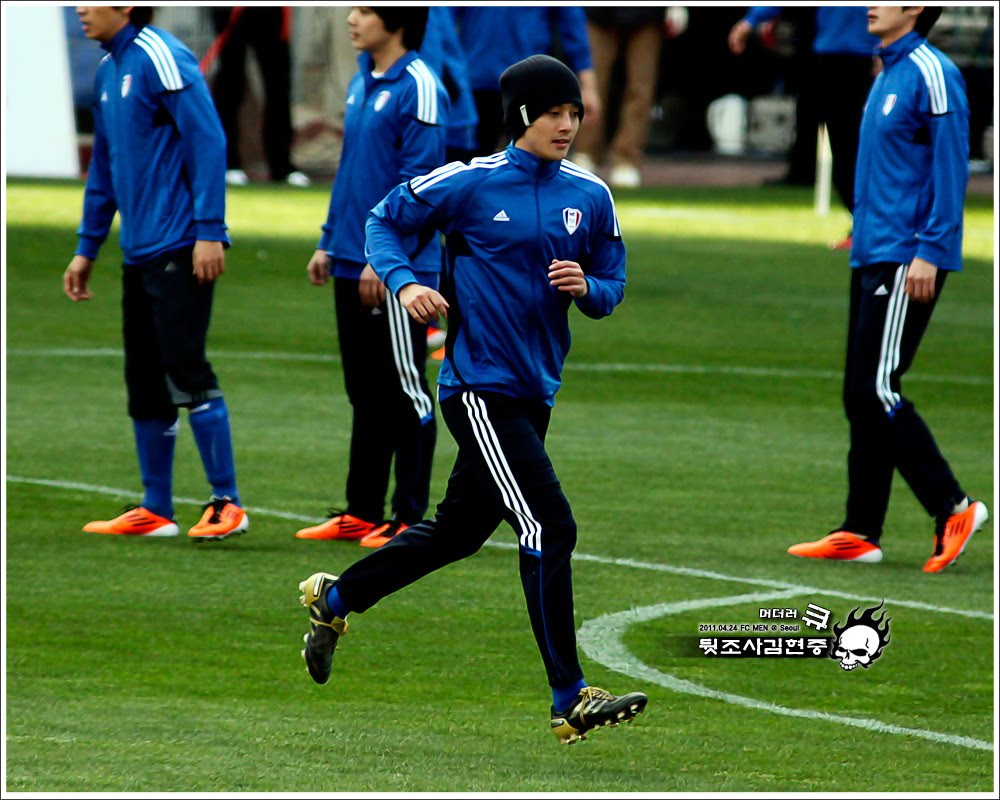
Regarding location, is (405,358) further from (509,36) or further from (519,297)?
(509,36)

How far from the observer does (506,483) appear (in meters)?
6.41

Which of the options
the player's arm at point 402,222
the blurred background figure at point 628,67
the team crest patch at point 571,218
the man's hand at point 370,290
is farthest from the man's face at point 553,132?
the blurred background figure at point 628,67

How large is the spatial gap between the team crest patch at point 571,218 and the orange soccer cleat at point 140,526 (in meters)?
3.65

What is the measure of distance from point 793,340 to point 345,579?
995 cm

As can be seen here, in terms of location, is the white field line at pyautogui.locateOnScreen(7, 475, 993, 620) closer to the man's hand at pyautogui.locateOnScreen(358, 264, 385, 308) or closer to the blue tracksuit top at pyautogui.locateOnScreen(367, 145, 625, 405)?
the man's hand at pyautogui.locateOnScreen(358, 264, 385, 308)

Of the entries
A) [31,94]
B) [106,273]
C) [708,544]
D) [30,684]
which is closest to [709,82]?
[31,94]

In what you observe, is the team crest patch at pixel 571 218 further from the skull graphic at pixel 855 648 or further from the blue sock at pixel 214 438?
the blue sock at pixel 214 438

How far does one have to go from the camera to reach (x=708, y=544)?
31.9ft

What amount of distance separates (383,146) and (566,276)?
9.90 feet

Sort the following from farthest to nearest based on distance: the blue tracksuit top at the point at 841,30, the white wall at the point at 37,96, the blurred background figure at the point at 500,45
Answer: the white wall at the point at 37,96, the blurred background figure at the point at 500,45, the blue tracksuit top at the point at 841,30

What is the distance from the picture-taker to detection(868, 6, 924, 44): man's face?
8930 millimetres

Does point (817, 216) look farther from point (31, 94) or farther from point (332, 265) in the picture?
point (332, 265)

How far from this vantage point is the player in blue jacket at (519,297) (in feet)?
20.9

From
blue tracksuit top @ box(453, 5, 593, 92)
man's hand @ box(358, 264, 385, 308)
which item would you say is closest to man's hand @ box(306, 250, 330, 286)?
man's hand @ box(358, 264, 385, 308)
